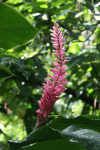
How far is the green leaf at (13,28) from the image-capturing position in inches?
10.4

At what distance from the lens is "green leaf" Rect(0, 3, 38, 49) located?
26 cm

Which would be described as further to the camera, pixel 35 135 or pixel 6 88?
pixel 6 88

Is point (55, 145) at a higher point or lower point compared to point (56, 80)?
lower

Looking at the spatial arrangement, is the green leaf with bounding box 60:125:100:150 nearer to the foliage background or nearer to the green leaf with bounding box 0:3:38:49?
the green leaf with bounding box 0:3:38:49

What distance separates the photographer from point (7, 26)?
0.93ft

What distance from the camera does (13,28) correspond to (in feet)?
0.94

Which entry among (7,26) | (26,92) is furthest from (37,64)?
(7,26)

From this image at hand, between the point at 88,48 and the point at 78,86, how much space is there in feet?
0.93

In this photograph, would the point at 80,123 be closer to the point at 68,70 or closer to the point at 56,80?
the point at 56,80

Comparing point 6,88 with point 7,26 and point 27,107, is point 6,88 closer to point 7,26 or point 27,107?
point 27,107

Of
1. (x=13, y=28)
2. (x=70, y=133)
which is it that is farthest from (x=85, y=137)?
(x=13, y=28)

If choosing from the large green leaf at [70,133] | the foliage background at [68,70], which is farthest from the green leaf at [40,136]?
the foliage background at [68,70]

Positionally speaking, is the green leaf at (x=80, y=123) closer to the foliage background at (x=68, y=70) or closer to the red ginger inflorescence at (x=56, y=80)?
the red ginger inflorescence at (x=56, y=80)

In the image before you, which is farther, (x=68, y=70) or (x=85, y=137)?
(x=68, y=70)
